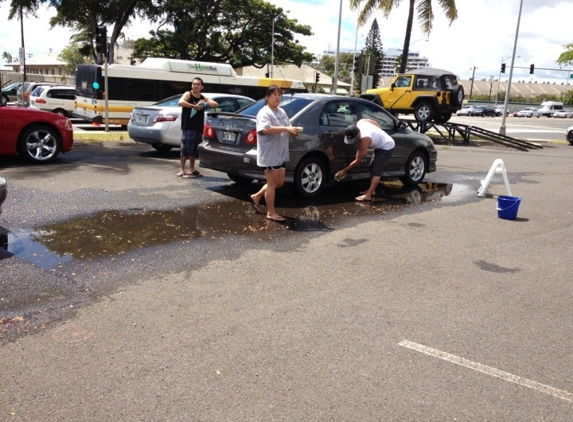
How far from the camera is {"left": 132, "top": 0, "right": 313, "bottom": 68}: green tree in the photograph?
4072 cm

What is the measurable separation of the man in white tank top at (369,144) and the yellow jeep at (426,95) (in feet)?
49.2

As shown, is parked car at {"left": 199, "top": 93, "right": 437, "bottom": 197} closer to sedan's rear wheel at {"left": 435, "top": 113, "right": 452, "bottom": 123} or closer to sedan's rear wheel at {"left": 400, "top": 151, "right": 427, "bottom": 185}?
sedan's rear wheel at {"left": 400, "top": 151, "right": 427, "bottom": 185}

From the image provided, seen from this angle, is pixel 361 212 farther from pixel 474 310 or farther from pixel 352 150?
pixel 474 310

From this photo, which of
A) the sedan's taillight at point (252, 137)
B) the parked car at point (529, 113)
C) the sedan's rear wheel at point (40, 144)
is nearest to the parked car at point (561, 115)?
the parked car at point (529, 113)

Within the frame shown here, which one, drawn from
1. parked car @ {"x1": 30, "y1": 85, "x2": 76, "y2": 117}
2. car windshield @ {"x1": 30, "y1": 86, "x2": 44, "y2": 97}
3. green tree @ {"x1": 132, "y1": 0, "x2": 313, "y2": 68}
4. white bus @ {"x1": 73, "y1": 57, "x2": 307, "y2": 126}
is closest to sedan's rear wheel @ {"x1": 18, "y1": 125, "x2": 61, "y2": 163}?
white bus @ {"x1": 73, "y1": 57, "x2": 307, "y2": 126}

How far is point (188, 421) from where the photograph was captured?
2855 mm

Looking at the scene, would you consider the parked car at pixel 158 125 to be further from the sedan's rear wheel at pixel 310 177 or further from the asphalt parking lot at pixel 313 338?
the asphalt parking lot at pixel 313 338

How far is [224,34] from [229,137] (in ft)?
127

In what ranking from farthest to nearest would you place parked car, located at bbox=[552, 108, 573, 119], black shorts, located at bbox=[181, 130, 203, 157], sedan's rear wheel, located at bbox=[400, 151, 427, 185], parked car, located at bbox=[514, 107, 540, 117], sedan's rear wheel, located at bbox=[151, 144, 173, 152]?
parked car, located at bbox=[552, 108, 573, 119], parked car, located at bbox=[514, 107, 540, 117], sedan's rear wheel, located at bbox=[151, 144, 173, 152], sedan's rear wheel, located at bbox=[400, 151, 427, 185], black shorts, located at bbox=[181, 130, 203, 157]

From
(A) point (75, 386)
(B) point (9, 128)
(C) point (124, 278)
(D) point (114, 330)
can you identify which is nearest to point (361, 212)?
(C) point (124, 278)

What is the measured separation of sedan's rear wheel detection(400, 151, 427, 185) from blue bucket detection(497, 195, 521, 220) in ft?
7.51

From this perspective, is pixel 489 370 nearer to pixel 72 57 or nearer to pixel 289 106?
pixel 289 106

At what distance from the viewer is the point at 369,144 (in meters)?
8.50

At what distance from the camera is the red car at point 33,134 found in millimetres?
9828
